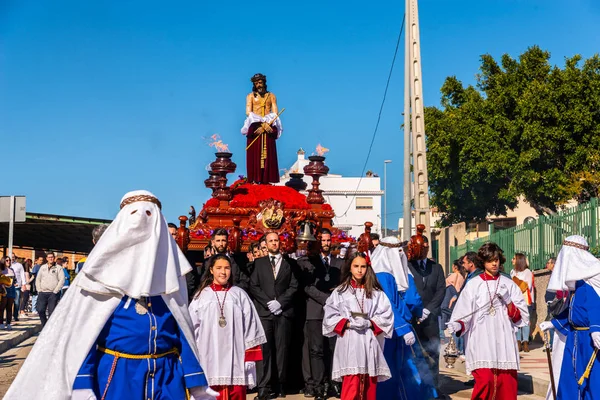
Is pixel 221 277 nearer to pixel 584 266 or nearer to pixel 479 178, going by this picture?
pixel 584 266

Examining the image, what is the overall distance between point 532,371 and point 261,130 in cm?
867

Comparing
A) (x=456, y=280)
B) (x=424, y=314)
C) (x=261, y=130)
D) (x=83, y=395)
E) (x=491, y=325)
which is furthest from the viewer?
(x=261, y=130)

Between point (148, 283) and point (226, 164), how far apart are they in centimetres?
1346

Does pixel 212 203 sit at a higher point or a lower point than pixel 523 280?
higher

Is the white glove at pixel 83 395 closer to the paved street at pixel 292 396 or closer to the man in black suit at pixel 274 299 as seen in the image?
the man in black suit at pixel 274 299

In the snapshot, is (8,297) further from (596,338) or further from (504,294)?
(596,338)

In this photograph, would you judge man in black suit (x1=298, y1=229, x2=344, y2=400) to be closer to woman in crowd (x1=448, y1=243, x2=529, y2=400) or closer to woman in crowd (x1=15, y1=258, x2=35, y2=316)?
woman in crowd (x1=448, y1=243, x2=529, y2=400)

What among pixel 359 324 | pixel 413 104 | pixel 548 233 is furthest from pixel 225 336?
pixel 413 104

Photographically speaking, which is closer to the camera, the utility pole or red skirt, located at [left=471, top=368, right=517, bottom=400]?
red skirt, located at [left=471, top=368, right=517, bottom=400]

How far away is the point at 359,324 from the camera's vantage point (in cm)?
933

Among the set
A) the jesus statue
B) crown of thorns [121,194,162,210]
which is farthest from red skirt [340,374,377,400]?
the jesus statue

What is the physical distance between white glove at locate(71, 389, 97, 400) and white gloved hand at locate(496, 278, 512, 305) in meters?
5.45

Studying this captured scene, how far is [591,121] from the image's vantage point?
33844 millimetres

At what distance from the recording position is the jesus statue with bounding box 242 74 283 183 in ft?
64.6
